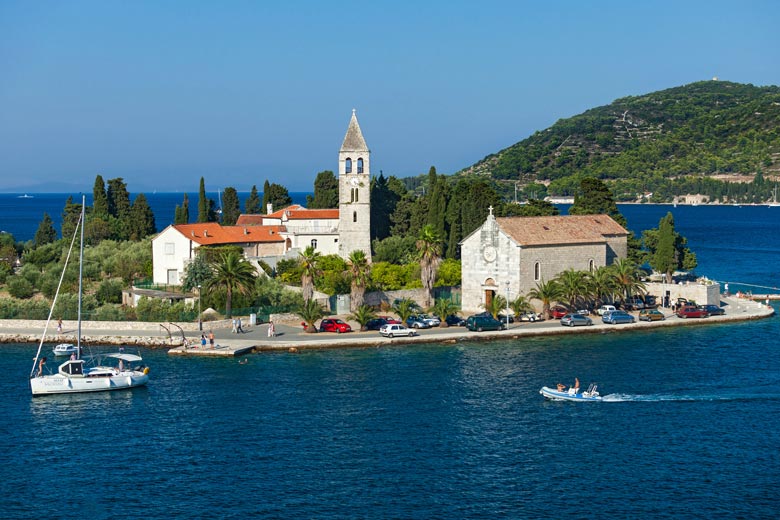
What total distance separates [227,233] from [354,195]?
10549 millimetres

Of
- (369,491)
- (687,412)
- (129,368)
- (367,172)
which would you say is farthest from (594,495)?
(367,172)

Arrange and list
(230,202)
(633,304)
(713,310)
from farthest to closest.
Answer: (230,202), (633,304), (713,310)

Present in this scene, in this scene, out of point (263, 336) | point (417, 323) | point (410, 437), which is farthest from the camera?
point (417, 323)

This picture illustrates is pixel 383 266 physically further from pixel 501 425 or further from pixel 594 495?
pixel 594 495

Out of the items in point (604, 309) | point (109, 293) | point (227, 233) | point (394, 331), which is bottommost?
point (394, 331)

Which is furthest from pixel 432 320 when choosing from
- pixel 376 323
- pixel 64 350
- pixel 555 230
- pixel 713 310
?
pixel 64 350

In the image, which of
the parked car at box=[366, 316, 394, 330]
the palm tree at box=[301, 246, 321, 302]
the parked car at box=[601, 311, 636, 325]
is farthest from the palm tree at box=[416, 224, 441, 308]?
the parked car at box=[601, 311, 636, 325]

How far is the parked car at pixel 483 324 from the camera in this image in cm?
6078

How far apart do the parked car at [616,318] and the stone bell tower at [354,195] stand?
2138 centimetres

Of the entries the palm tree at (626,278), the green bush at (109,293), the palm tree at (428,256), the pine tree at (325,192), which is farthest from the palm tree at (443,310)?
the pine tree at (325,192)

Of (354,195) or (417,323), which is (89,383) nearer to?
(417,323)

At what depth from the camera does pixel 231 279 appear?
204ft

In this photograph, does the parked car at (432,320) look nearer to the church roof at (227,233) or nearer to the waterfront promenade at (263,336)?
the waterfront promenade at (263,336)

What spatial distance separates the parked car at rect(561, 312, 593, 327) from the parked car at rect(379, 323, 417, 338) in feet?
33.0
